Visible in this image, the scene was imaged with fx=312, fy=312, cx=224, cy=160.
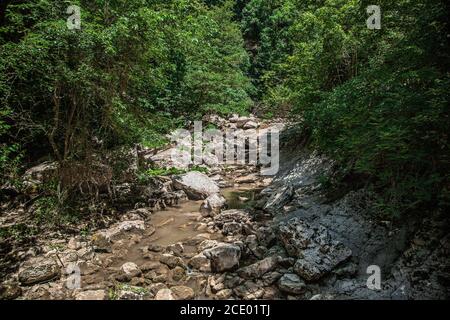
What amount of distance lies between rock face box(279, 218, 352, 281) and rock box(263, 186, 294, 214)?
5.71 feet

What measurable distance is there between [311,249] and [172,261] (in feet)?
7.95

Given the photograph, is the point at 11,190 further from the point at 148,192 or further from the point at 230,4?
the point at 230,4

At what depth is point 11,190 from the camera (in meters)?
8.41

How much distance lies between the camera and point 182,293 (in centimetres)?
475

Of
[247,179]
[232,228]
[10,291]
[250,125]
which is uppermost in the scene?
[250,125]

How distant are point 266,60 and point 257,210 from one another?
61.4 feet

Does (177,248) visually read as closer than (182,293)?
No

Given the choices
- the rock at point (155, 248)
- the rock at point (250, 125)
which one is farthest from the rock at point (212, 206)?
the rock at point (250, 125)

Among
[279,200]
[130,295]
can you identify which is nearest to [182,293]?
[130,295]

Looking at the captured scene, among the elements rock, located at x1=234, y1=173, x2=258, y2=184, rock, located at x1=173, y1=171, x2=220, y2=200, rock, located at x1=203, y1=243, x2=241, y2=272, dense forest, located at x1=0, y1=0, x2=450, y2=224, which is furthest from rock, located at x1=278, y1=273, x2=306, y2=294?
rock, located at x1=234, y1=173, x2=258, y2=184

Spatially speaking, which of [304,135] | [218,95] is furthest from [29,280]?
[218,95]

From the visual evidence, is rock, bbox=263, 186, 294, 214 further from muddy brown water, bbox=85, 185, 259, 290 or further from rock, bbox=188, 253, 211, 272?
rock, bbox=188, 253, 211, 272

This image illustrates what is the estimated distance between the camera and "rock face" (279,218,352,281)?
4.64 meters

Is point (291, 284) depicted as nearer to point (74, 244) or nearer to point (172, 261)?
point (172, 261)
